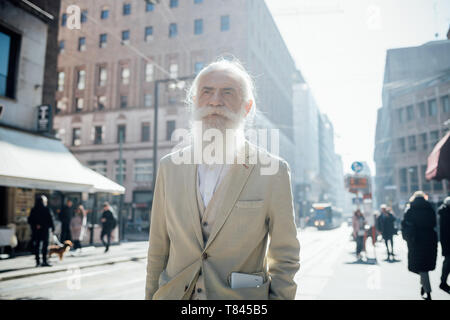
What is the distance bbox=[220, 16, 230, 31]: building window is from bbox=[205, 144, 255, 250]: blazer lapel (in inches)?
1385

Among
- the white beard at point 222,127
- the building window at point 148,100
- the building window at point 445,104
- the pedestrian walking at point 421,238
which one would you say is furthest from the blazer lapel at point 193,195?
the building window at point 445,104

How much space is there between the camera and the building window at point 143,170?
3484 centimetres

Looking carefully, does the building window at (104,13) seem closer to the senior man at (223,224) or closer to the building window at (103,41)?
the building window at (103,41)

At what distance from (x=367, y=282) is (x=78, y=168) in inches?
442

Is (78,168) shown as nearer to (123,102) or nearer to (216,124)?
(216,124)

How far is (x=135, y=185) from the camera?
35.1 metres

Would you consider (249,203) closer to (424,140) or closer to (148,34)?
(148,34)

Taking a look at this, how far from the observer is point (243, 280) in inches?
66.8

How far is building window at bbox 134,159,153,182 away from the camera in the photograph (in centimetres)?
3484

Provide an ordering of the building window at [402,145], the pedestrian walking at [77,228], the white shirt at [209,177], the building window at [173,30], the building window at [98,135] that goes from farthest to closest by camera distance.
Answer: the building window at [402,145], the building window at [98,135], the building window at [173,30], the pedestrian walking at [77,228], the white shirt at [209,177]

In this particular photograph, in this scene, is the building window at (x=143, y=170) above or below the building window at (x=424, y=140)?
below

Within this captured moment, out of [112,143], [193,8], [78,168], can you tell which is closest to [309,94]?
[193,8]

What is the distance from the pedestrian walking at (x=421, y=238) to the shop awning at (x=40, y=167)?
10.3m

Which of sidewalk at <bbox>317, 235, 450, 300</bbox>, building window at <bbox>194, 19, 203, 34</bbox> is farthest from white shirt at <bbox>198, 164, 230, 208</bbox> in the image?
building window at <bbox>194, 19, 203, 34</bbox>
